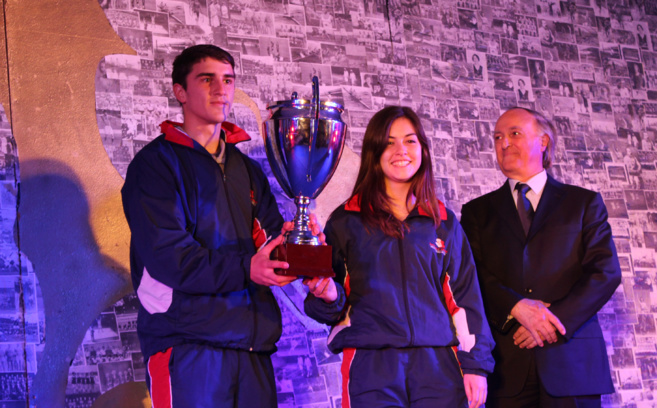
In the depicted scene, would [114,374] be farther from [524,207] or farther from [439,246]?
[524,207]

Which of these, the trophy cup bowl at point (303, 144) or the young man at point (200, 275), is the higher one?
the trophy cup bowl at point (303, 144)

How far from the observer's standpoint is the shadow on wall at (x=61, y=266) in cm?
265

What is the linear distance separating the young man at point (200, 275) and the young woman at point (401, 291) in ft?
0.70

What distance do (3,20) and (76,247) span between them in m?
0.96

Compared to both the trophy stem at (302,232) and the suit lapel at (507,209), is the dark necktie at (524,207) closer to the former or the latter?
the suit lapel at (507,209)

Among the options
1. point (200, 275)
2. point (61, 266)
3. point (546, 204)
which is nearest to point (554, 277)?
point (546, 204)

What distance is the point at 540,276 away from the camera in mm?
2734

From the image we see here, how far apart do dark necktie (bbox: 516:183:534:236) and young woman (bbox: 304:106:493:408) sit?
481mm

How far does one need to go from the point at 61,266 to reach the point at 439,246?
1.49 metres

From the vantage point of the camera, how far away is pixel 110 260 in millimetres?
2809

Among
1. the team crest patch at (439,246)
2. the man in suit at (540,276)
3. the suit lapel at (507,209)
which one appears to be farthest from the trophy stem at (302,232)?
the suit lapel at (507,209)

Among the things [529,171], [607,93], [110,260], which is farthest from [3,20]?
[607,93]

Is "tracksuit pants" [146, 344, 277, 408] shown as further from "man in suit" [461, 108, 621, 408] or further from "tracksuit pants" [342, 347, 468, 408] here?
"man in suit" [461, 108, 621, 408]

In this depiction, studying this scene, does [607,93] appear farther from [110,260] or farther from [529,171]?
[110,260]
